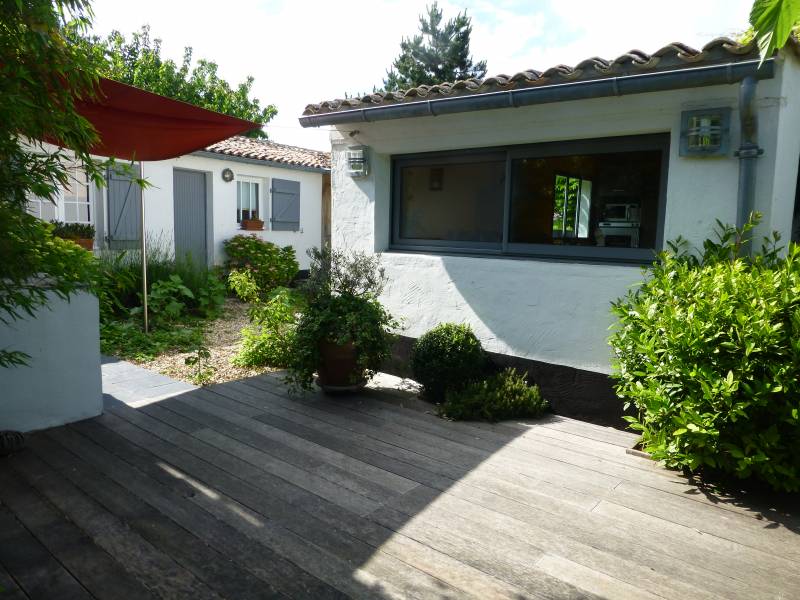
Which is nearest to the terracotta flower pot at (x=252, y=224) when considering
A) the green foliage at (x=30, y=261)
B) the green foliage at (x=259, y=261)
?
the green foliage at (x=259, y=261)

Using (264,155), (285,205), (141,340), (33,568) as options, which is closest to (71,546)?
(33,568)

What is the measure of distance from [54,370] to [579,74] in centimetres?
440

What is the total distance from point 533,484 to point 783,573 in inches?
49.8

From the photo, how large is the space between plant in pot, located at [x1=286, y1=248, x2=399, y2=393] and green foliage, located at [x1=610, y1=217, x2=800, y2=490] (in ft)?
7.16

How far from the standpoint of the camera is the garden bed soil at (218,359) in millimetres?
5719

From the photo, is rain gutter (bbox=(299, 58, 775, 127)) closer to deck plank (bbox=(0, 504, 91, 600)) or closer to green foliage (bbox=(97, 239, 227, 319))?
deck plank (bbox=(0, 504, 91, 600))

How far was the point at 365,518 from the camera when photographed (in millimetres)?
2875

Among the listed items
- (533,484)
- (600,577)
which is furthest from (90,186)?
(600,577)

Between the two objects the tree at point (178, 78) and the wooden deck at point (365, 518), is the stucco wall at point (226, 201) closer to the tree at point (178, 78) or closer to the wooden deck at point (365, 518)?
the tree at point (178, 78)

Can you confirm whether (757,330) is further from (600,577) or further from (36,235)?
(36,235)

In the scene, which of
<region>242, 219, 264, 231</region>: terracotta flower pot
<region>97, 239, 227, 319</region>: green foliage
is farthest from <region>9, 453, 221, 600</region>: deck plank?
<region>242, 219, 264, 231</region>: terracotta flower pot

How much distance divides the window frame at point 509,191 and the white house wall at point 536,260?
9 centimetres

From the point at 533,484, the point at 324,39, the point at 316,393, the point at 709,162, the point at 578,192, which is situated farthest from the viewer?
the point at 324,39

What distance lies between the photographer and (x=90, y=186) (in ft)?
30.8
